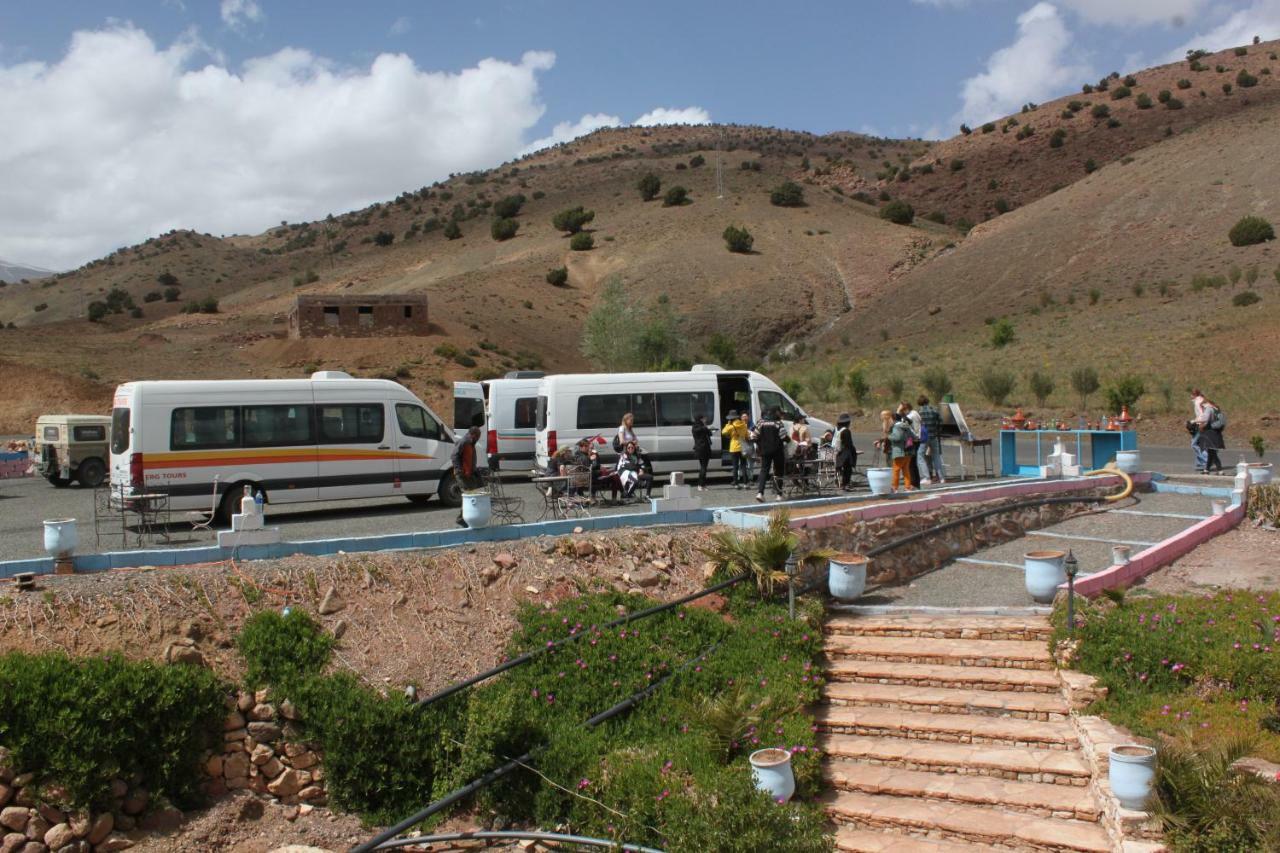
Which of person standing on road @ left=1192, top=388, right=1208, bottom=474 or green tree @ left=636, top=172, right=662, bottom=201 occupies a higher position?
green tree @ left=636, top=172, right=662, bottom=201

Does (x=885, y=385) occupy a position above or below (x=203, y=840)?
above

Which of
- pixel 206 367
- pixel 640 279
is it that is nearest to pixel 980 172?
pixel 640 279

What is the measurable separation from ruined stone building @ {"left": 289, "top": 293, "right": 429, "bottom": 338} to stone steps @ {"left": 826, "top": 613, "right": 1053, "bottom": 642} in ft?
148

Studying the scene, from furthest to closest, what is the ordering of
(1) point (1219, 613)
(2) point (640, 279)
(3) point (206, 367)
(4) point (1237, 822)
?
(2) point (640, 279) < (3) point (206, 367) < (1) point (1219, 613) < (4) point (1237, 822)

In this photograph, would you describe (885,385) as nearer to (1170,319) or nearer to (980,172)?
(1170,319)

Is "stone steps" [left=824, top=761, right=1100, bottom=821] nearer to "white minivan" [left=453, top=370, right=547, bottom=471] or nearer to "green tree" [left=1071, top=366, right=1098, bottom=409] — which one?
"white minivan" [left=453, top=370, right=547, bottom=471]

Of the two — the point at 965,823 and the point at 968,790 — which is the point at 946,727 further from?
the point at 965,823

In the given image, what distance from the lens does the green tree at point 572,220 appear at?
3398 inches

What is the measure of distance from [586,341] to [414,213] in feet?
206

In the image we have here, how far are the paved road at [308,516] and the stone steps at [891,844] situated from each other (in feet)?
25.4

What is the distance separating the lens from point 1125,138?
330 feet

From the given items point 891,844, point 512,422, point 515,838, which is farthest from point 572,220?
point 891,844

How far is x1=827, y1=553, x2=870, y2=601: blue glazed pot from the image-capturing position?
10.8m

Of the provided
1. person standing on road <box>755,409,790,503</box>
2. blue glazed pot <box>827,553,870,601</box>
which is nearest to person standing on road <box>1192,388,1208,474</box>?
person standing on road <box>755,409,790,503</box>
